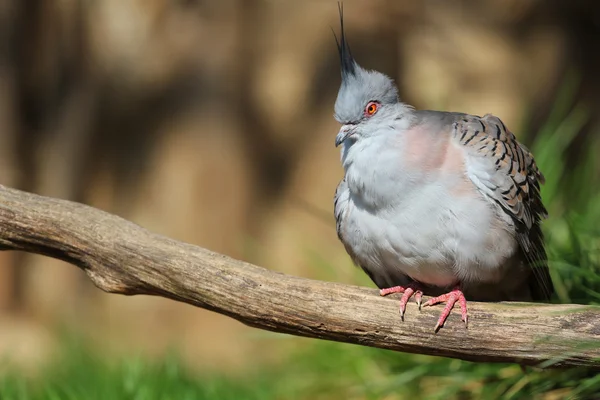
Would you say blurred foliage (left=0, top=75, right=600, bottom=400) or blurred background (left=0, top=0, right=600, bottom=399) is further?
blurred background (left=0, top=0, right=600, bottom=399)

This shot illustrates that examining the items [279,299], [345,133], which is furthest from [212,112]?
[279,299]

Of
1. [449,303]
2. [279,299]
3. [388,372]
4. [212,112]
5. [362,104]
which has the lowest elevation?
[388,372]

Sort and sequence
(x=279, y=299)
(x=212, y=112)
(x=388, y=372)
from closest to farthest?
1. (x=279, y=299)
2. (x=388, y=372)
3. (x=212, y=112)

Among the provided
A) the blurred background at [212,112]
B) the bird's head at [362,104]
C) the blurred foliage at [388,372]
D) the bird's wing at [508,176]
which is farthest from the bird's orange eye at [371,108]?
Answer: the blurred background at [212,112]

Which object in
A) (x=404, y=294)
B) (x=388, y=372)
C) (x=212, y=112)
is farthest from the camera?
(x=212, y=112)

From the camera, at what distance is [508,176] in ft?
11.2

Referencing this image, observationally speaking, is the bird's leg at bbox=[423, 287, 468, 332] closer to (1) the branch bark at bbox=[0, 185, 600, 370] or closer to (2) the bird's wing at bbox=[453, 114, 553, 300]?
(1) the branch bark at bbox=[0, 185, 600, 370]

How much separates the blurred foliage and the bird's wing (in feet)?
0.90

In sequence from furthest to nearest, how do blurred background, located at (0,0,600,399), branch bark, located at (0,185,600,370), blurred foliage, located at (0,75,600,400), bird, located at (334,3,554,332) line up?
blurred background, located at (0,0,600,399) < blurred foliage, located at (0,75,600,400) < bird, located at (334,3,554,332) < branch bark, located at (0,185,600,370)

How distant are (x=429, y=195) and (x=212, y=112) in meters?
3.07

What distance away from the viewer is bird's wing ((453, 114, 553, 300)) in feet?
11.1

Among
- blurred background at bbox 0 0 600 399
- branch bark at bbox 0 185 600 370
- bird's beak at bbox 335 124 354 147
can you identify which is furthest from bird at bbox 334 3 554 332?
blurred background at bbox 0 0 600 399

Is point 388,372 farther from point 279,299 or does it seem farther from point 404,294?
point 279,299

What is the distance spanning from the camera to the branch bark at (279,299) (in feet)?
9.70
